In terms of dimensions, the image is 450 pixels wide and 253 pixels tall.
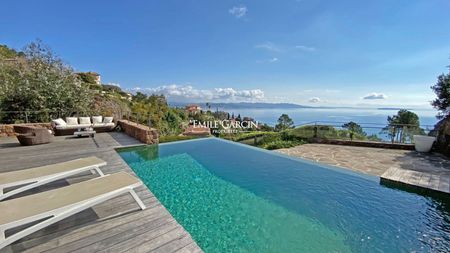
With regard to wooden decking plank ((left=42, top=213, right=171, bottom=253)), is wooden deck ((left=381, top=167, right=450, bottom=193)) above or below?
below

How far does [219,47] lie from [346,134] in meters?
10.1

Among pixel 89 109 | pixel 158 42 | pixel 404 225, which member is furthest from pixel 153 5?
pixel 404 225

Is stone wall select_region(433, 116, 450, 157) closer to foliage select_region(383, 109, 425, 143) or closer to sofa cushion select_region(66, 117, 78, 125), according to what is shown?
foliage select_region(383, 109, 425, 143)

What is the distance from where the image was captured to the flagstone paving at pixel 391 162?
514 cm

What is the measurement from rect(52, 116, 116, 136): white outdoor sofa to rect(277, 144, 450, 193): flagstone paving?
892 centimetres

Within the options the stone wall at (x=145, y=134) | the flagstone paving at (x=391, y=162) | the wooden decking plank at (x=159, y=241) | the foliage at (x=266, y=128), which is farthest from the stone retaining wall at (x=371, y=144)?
the wooden decking plank at (x=159, y=241)

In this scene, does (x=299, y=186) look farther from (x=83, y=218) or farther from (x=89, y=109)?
(x=89, y=109)

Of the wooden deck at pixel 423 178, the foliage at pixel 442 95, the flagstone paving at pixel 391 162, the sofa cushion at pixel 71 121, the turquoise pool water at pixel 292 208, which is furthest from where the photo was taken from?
the sofa cushion at pixel 71 121

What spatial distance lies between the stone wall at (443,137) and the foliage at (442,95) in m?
0.83

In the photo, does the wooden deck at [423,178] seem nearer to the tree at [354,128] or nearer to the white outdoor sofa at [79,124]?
the tree at [354,128]

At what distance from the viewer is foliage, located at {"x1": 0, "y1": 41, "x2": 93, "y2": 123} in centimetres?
1030

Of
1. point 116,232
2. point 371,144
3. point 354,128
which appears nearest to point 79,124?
point 116,232

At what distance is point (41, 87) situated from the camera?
10617 mm

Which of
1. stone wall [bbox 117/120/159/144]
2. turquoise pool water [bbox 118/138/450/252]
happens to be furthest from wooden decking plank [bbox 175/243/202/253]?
stone wall [bbox 117/120/159/144]
